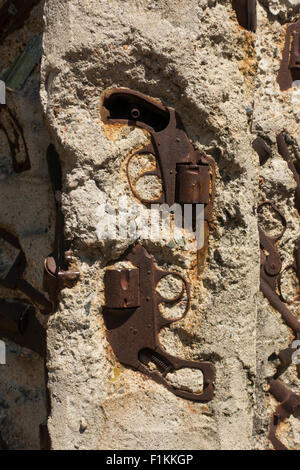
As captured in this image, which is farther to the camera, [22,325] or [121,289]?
[22,325]

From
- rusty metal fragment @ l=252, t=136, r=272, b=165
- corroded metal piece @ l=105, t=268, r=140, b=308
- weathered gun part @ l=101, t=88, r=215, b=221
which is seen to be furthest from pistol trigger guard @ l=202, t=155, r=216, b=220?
rusty metal fragment @ l=252, t=136, r=272, b=165

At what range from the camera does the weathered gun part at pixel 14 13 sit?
1.83 meters

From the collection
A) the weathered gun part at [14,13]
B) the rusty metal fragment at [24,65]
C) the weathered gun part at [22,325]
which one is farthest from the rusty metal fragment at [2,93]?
the weathered gun part at [22,325]

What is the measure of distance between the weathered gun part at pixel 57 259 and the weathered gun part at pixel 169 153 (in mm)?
232

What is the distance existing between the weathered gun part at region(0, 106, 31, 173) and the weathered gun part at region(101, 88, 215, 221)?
1.42 feet

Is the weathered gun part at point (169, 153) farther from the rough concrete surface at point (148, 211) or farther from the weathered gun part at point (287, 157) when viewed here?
the weathered gun part at point (287, 157)

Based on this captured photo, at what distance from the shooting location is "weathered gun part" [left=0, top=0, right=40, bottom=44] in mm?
1829

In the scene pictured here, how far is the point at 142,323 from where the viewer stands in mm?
1512

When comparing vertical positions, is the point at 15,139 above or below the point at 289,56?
below

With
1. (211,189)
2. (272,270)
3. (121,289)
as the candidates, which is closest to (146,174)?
(211,189)

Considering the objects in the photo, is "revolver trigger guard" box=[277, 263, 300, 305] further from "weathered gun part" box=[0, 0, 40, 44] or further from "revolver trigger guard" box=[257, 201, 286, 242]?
"weathered gun part" box=[0, 0, 40, 44]

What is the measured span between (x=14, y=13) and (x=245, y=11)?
790 millimetres

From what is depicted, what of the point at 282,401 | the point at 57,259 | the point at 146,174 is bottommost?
the point at 282,401

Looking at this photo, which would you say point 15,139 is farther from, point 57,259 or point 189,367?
point 189,367
